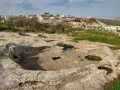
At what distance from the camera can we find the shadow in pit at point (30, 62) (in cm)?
2911

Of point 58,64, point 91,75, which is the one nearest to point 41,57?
point 58,64

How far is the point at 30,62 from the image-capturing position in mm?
32438

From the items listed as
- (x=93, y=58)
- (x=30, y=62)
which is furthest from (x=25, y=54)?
(x=93, y=58)

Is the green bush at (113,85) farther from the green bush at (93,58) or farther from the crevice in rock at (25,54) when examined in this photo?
the green bush at (93,58)

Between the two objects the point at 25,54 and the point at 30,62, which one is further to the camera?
the point at 25,54

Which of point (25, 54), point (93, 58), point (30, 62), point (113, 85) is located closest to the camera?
point (113, 85)

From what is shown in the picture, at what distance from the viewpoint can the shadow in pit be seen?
95.5 feet

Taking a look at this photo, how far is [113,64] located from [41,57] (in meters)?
12.5

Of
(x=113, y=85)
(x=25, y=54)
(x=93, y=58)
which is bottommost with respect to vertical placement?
(x=93, y=58)

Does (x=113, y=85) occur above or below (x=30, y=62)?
above

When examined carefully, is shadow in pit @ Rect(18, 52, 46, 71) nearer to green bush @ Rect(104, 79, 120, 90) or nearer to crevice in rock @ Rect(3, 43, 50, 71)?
crevice in rock @ Rect(3, 43, 50, 71)

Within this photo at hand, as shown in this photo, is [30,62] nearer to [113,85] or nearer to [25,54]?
[25,54]

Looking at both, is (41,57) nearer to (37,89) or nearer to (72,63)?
(72,63)

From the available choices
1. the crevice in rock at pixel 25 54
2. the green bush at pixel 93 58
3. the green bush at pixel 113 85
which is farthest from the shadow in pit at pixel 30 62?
the green bush at pixel 113 85
